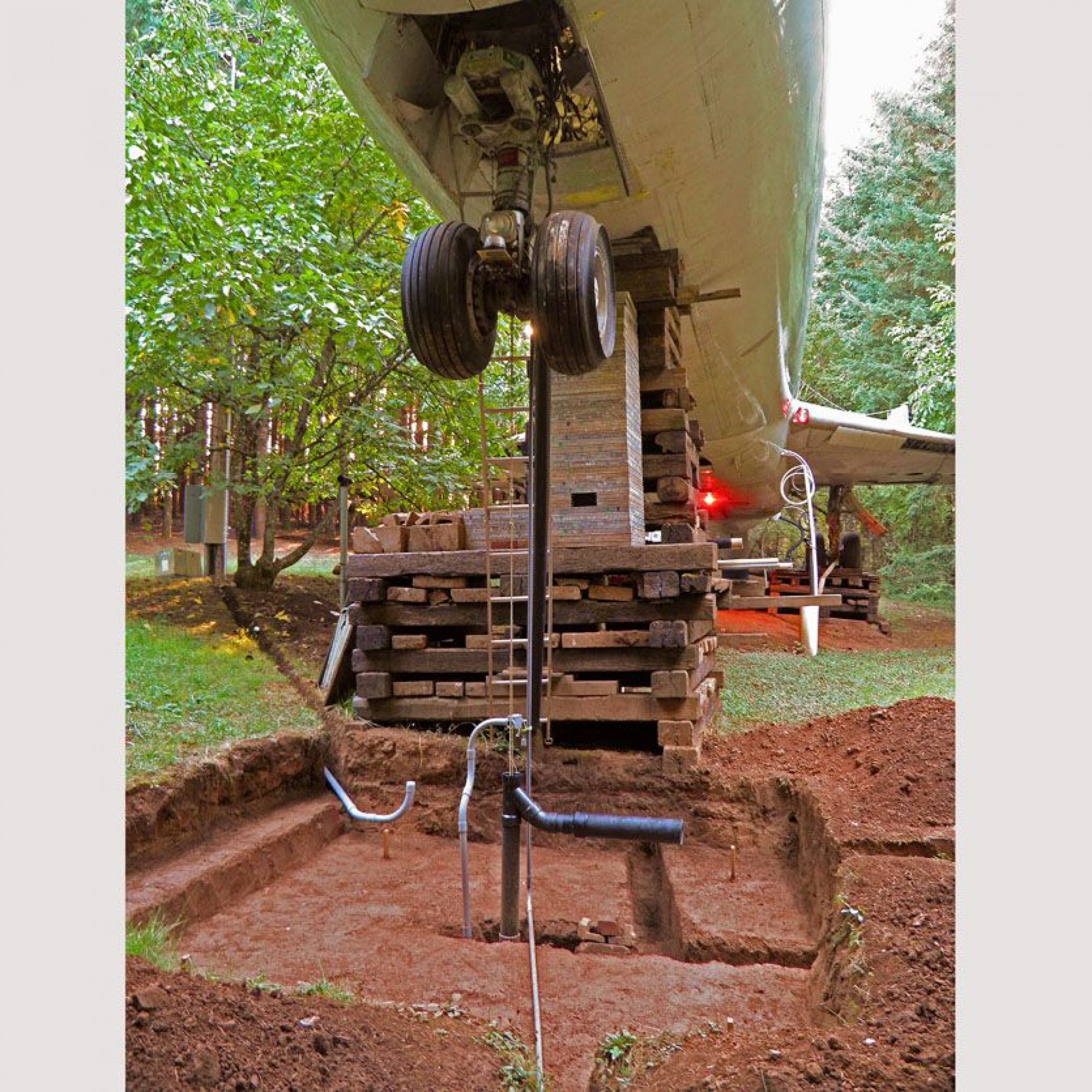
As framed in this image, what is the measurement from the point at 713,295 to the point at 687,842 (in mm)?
3428

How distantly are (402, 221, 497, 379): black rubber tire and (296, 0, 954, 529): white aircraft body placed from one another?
0.08 meters

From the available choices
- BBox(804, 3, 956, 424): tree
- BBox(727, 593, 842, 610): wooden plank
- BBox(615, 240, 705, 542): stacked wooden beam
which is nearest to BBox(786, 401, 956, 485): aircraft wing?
BBox(804, 3, 956, 424): tree

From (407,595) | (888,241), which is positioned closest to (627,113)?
(407,595)

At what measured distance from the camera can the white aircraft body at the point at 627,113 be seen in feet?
9.87

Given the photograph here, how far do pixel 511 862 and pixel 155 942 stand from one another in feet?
4.08

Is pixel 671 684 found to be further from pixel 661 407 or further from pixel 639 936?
pixel 661 407

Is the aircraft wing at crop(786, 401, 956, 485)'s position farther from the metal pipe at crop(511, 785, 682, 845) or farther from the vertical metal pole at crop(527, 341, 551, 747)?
the metal pipe at crop(511, 785, 682, 845)

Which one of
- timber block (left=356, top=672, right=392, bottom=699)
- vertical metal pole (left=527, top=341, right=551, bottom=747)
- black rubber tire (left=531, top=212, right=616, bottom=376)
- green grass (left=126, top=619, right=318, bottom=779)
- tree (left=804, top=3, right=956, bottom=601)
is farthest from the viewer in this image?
tree (left=804, top=3, right=956, bottom=601)

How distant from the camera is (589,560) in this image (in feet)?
14.2

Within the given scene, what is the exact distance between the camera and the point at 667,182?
411 cm

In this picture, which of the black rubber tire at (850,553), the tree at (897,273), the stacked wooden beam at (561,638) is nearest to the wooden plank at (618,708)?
the stacked wooden beam at (561,638)

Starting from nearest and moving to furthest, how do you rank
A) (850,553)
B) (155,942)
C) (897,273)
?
(155,942), (850,553), (897,273)

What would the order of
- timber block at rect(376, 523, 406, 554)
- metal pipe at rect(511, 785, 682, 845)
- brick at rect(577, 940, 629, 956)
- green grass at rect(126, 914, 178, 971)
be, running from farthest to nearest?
timber block at rect(376, 523, 406, 554) < brick at rect(577, 940, 629, 956) < metal pipe at rect(511, 785, 682, 845) < green grass at rect(126, 914, 178, 971)

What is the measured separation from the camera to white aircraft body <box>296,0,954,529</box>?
3.01 meters
